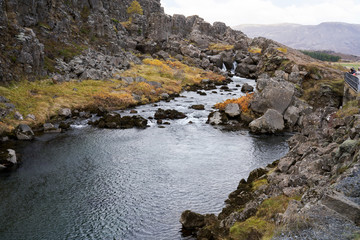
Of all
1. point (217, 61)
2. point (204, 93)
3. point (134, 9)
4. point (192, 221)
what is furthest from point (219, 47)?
point (192, 221)

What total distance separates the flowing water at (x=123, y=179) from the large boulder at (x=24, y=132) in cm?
155

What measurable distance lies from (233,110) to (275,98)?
7509mm

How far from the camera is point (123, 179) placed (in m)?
30.3

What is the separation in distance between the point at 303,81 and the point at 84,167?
54313mm

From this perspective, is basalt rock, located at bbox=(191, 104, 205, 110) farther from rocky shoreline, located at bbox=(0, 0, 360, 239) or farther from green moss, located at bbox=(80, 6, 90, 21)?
green moss, located at bbox=(80, 6, 90, 21)

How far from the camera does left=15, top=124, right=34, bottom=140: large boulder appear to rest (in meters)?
40.1

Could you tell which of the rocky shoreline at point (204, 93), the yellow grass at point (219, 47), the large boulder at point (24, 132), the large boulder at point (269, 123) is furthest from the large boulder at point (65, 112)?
the yellow grass at point (219, 47)

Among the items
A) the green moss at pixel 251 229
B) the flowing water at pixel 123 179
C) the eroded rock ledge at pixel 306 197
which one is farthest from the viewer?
the flowing water at pixel 123 179

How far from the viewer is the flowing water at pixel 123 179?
885 inches

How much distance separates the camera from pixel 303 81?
220 feet

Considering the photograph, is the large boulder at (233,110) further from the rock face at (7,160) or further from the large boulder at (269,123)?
the rock face at (7,160)

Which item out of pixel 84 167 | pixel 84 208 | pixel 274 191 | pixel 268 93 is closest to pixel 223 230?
pixel 274 191

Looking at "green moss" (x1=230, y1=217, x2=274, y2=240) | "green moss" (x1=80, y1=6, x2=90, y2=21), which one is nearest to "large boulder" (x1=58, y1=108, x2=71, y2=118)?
"green moss" (x1=230, y1=217, x2=274, y2=240)

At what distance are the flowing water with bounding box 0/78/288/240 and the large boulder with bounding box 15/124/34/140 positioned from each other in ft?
5.09
